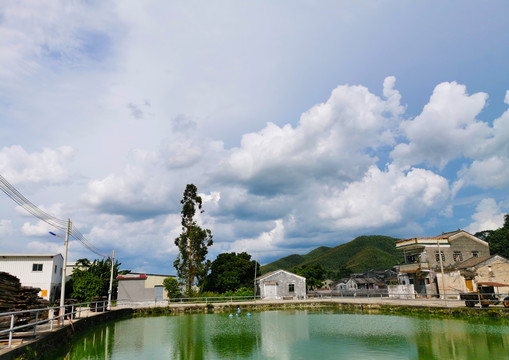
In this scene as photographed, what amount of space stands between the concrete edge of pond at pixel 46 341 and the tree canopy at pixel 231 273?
3599 centimetres

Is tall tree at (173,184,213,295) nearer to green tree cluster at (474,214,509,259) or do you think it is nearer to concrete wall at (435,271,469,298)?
concrete wall at (435,271,469,298)

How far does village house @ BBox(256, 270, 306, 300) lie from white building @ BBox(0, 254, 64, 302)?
2922cm

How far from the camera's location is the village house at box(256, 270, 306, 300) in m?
55.9

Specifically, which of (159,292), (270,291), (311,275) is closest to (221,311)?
(159,292)

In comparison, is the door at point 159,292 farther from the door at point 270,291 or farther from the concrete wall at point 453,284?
the concrete wall at point 453,284

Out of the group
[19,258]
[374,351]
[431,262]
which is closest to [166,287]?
[19,258]

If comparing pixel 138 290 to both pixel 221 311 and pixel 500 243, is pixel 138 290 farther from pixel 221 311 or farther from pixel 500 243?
pixel 500 243

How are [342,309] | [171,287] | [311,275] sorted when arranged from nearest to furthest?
[342,309], [171,287], [311,275]

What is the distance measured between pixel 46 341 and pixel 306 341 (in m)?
13.3

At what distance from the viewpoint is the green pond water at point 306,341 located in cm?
1678

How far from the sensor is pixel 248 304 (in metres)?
44.6

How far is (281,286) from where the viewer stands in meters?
56.8

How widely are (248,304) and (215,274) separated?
21.6 m

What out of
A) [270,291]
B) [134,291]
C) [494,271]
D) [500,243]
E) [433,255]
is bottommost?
[270,291]
